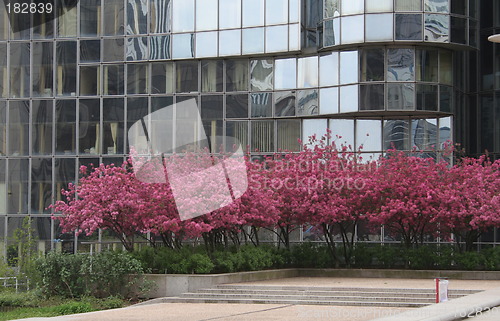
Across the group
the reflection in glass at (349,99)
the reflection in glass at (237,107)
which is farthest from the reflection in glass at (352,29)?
the reflection in glass at (237,107)

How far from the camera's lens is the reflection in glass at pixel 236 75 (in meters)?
41.3

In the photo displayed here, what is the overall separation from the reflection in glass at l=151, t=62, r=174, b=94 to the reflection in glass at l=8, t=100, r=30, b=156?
259 inches

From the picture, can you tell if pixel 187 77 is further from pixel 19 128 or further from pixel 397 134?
pixel 397 134

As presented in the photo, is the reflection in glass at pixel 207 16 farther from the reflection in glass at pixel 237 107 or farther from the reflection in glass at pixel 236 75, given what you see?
the reflection in glass at pixel 237 107

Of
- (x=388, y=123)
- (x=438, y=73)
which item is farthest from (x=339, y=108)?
(x=438, y=73)

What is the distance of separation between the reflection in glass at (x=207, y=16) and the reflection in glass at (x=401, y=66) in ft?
29.0

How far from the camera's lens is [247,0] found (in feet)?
135

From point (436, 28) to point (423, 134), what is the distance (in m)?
4.82

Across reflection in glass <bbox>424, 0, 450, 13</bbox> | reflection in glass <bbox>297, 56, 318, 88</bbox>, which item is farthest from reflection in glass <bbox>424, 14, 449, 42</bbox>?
reflection in glass <bbox>297, 56, 318, 88</bbox>

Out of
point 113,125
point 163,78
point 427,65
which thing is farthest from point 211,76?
point 427,65

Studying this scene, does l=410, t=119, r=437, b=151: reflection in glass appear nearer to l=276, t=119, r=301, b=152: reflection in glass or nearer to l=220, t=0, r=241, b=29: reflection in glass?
l=276, t=119, r=301, b=152: reflection in glass

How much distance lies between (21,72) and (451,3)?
21.4 metres

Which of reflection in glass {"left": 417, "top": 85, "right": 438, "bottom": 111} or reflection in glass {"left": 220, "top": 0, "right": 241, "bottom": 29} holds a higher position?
reflection in glass {"left": 220, "top": 0, "right": 241, "bottom": 29}

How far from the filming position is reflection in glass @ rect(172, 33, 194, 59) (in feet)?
137
